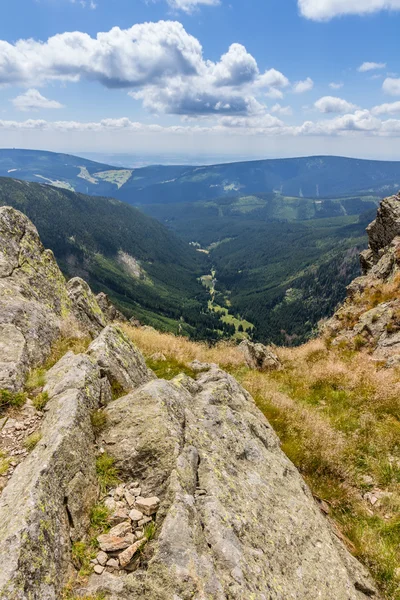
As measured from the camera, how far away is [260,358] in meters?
23.5

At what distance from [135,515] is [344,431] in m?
10.4

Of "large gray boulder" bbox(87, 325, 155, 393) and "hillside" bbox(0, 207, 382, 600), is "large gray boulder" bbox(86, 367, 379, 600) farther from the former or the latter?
"large gray boulder" bbox(87, 325, 155, 393)

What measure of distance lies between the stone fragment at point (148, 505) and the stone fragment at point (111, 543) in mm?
734

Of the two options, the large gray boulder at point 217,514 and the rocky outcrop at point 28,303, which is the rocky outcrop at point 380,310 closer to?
the large gray boulder at point 217,514

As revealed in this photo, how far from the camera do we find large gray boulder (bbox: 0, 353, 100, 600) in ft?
16.1

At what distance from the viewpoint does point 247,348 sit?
79.7 ft

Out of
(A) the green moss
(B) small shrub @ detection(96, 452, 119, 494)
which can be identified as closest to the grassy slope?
(B) small shrub @ detection(96, 452, 119, 494)

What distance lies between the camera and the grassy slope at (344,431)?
916 centimetres

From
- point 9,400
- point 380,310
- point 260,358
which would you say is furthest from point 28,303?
point 380,310

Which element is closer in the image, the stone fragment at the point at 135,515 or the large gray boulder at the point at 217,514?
the large gray boulder at the point at 217,514

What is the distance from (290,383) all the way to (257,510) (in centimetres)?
1264

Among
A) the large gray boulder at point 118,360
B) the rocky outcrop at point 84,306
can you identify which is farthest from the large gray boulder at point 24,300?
the large gray boulder at point 118,360

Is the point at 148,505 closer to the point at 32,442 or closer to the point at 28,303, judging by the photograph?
the point at 32,442

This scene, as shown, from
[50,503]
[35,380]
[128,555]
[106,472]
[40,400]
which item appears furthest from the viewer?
[35,380]
